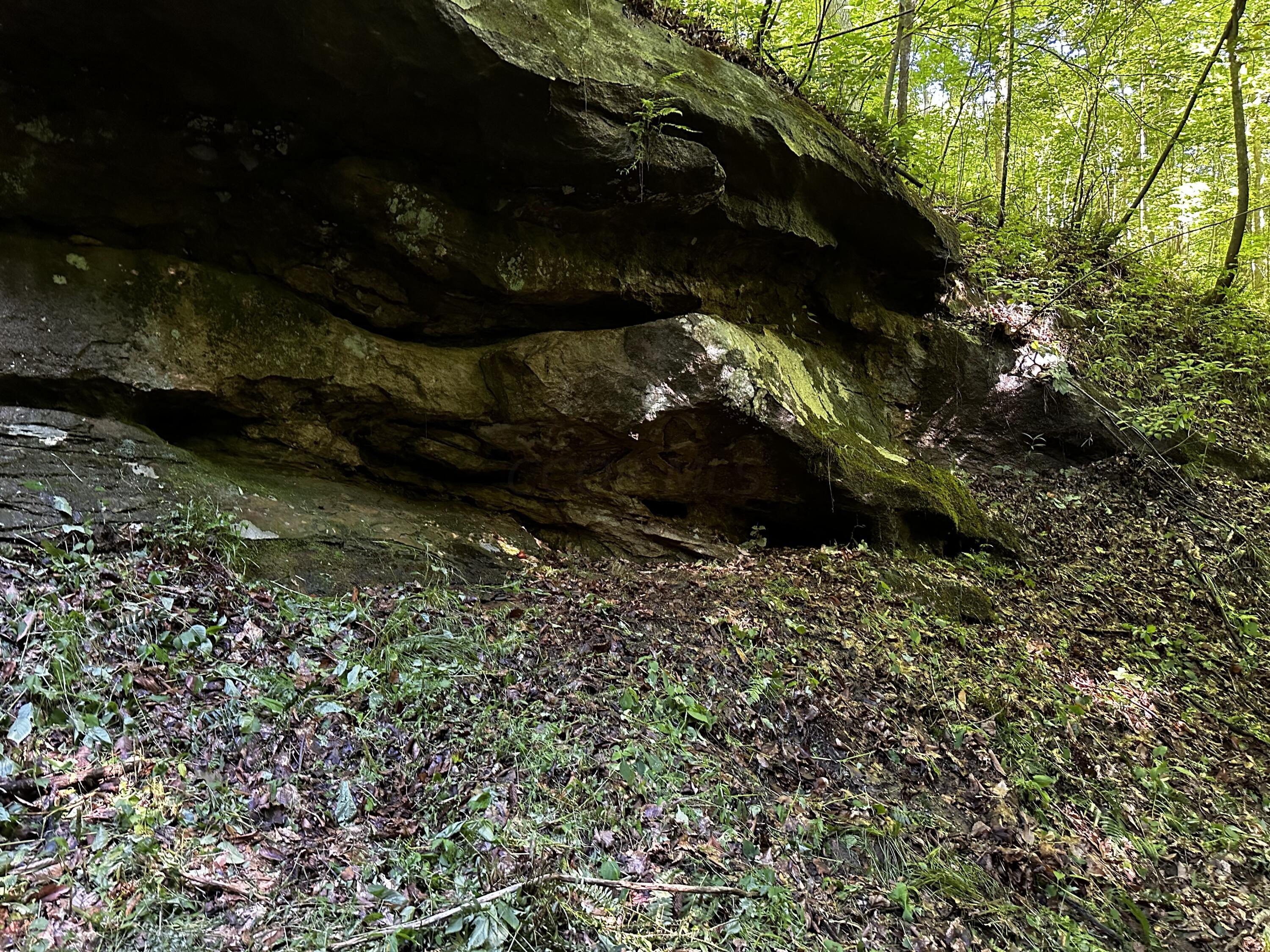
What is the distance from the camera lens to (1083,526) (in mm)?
8180

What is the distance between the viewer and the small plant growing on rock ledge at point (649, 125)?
586 centimetres

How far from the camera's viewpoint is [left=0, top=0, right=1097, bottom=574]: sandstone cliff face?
4.93 meters

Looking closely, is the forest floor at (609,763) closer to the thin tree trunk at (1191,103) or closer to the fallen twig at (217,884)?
the fallen twig at (217,884)

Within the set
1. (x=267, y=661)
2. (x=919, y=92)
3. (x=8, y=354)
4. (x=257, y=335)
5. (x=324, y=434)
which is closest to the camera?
(x=267, y=661)

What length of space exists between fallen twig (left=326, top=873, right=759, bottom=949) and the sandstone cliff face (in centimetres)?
341

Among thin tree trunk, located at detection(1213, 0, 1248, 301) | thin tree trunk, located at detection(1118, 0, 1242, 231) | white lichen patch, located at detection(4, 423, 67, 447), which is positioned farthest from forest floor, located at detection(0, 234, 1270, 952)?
thin tree trunk, located at detection(1213, 0, 1248, 301)

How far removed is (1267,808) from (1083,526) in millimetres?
3847

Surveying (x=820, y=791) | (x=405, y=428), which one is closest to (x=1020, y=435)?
(x=820, y=791)

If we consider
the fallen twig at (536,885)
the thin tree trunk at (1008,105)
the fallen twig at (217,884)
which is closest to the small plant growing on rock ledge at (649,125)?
the fallen twig at (536,885)

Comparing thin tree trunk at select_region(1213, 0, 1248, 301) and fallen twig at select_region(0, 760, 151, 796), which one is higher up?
thin tree trunk at select_region(1213, 0, 1248, 301)

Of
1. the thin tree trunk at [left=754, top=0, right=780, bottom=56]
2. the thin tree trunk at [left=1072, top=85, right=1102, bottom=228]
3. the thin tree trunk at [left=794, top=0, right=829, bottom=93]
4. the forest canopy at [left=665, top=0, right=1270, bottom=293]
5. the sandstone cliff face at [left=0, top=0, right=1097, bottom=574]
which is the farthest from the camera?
the thin tree trunk at [left=1072, top=85, right=1102, bottom=228]

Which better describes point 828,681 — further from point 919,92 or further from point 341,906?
point 919,92

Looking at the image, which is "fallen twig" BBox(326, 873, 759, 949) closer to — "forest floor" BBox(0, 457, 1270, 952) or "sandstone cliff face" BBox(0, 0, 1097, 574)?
"forest floor" BBox(0, 457, 1270, 952)

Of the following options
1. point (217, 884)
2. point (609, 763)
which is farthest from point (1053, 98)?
point (217, 884)
